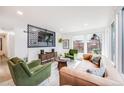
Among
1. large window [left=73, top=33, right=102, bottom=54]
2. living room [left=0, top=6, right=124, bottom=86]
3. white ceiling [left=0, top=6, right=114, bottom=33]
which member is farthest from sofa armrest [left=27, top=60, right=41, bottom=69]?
large window [left=73, top=33, right=102, bottom=54]

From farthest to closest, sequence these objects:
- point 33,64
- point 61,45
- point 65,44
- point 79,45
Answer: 1. point 65,44
2. point 61,45
3. point 79,45
4. point 33,64

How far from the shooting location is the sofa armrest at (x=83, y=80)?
1.28m

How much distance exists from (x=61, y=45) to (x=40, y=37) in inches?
104

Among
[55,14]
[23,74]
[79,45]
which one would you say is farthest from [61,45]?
[23,74]

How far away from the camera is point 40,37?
6.43 meters

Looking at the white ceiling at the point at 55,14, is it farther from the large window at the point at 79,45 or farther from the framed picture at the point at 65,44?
the framed picture at the point at 65,44

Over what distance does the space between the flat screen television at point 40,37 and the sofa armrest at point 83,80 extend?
171 inches

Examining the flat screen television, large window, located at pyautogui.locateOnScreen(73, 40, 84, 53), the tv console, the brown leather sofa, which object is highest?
the flat screen television

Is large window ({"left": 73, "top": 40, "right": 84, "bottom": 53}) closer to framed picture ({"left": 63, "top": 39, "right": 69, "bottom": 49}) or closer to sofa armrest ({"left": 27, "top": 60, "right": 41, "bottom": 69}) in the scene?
framed picture ({"left": 63, "top": 39, "right": 69, "bottom": 49})

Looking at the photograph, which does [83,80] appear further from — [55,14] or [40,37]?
[40,37]

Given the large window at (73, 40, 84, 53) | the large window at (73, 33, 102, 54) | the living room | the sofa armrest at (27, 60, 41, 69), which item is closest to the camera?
the living room

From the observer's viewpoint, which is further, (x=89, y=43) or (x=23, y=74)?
(x=89, y=43)

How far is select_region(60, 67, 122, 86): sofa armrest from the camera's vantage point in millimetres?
1281
